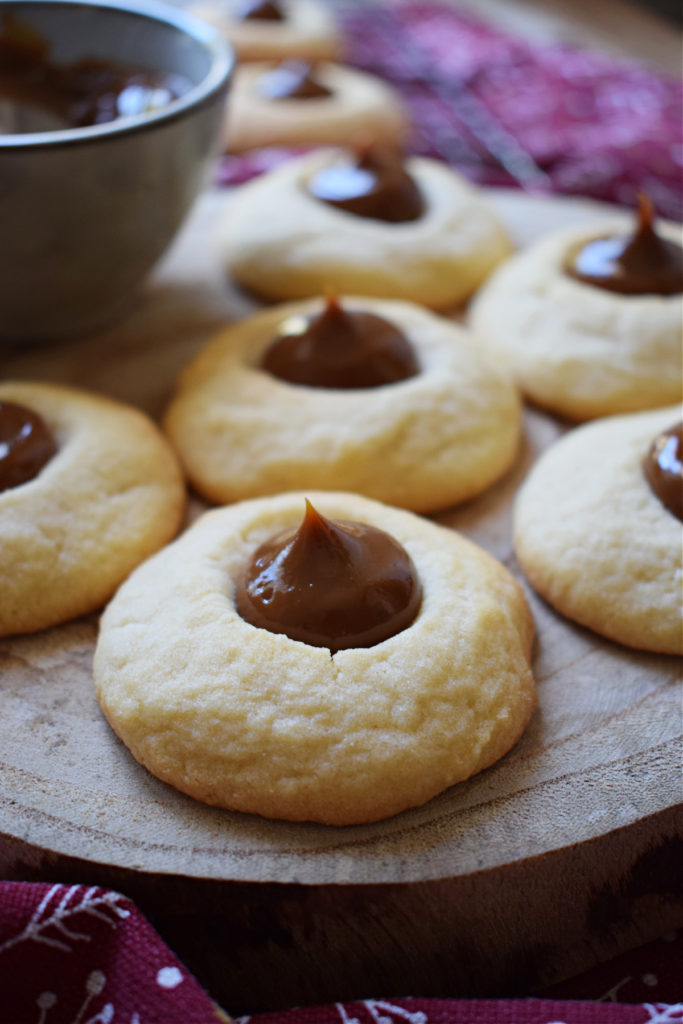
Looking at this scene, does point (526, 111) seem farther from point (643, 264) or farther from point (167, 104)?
point (167, 104)

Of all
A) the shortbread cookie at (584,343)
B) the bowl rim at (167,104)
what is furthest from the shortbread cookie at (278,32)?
the shortbread cookie at (584,343)

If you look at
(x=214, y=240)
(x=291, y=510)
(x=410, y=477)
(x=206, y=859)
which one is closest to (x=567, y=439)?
(x=410, y=477)

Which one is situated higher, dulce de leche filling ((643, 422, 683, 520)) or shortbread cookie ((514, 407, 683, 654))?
dulce de leche filling ((643, 422, 683, 520))

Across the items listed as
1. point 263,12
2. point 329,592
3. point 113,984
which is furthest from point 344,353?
point 263,12

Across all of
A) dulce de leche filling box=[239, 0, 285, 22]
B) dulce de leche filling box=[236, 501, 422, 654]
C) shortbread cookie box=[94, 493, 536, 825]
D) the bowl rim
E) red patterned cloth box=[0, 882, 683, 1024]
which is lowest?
red patterned cloth box=[0, 882, 683, 1024]

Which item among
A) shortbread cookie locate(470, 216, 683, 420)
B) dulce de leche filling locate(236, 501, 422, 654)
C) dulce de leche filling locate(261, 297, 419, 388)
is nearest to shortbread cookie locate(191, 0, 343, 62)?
shortbread cookie locate(470, 216, 683, 420)

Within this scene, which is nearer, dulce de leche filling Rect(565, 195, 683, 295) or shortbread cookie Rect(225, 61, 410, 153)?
dulce de leche filling Rect(565, 195, 683, 295)

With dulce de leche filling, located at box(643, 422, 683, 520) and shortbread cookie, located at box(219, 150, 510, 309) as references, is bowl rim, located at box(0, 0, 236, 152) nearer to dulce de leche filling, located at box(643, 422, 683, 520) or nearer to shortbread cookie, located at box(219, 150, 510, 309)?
shortbread cookie, located at box(219, 150, 510, 309)
